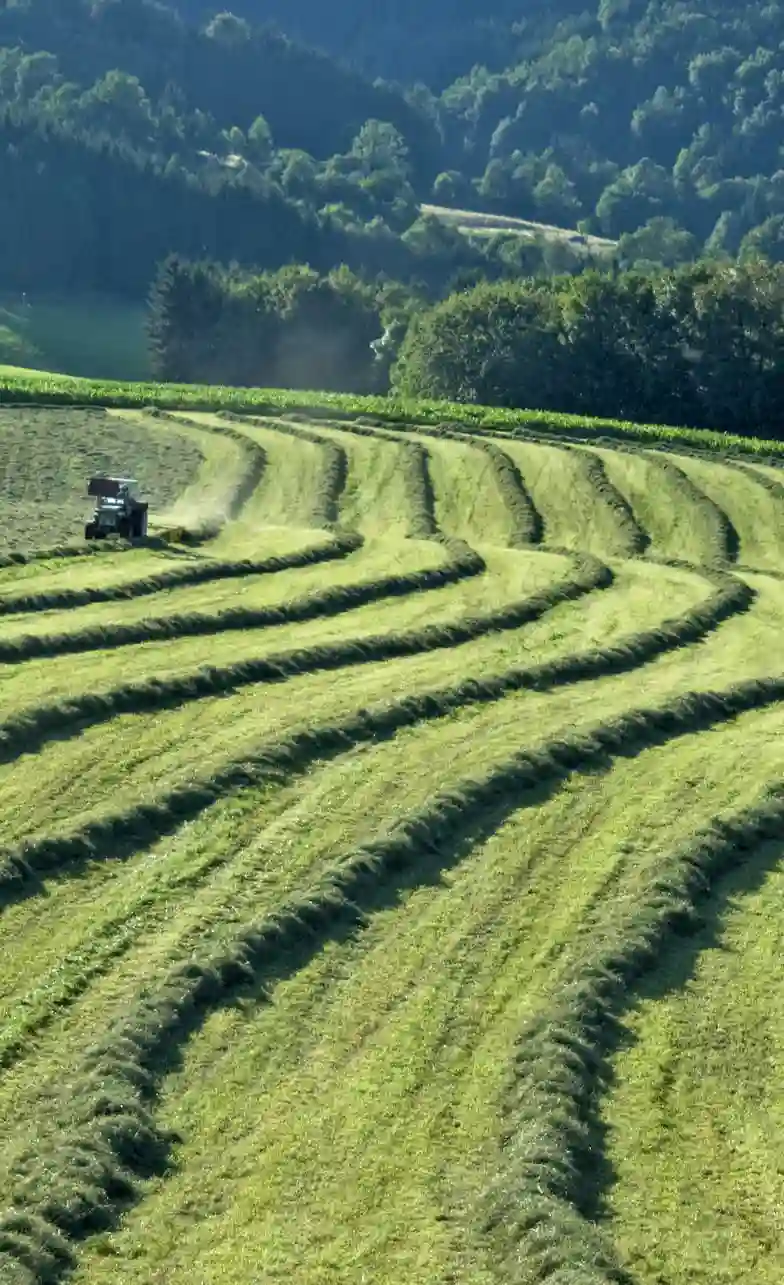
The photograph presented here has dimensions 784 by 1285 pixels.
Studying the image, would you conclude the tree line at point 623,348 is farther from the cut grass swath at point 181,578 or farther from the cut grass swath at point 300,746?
the cut grass swath at point 300,746

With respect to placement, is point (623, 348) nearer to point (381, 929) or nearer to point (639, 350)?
point (639, 350)

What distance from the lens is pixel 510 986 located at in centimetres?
2011

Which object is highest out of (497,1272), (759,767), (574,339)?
(574,339)

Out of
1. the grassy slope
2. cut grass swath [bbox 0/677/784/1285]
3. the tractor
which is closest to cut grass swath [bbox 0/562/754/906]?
cut grass swath [bbox 0/677/784/1285]

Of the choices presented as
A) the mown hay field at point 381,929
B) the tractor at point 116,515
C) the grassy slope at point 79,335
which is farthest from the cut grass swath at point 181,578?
the grassy slope at point 79,335

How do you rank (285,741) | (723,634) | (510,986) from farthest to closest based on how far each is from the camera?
(723,634) → (285,741) → (510,986)

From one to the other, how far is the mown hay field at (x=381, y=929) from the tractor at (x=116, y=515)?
8.60 feet

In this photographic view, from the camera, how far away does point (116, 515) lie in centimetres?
4606

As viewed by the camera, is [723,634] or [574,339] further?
[574,339]

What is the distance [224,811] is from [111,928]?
433 cm

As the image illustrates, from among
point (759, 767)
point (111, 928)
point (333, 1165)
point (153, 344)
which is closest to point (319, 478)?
point (759, 767)

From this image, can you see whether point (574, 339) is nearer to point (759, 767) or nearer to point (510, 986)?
point (759, 767)

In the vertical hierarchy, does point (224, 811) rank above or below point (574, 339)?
below

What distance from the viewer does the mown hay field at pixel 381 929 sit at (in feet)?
51.4
